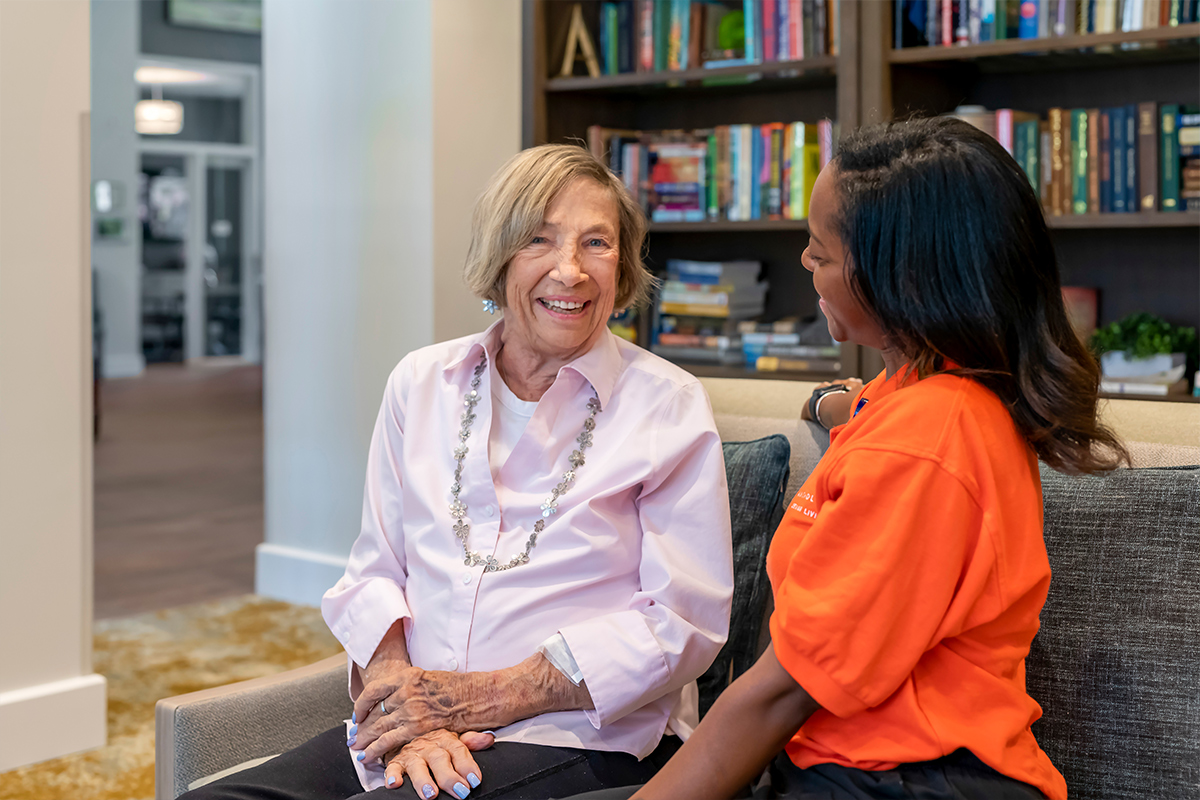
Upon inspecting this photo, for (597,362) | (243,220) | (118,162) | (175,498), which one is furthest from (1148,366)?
(243,220)

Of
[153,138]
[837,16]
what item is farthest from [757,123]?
[153,138]

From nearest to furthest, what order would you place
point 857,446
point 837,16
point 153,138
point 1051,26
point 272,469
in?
point 857,446 < point 1051,26 < point 837,16 < point 272,469 < point 153,138

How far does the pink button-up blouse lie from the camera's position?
4.48 feet

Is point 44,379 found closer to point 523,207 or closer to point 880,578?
point 523,207

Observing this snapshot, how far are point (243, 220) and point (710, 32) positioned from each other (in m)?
11.1

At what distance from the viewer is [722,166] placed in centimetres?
330

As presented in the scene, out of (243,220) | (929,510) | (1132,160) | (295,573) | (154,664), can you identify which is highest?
(243,220)

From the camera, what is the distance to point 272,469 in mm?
3885

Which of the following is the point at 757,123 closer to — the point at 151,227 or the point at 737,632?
the point at 737,632

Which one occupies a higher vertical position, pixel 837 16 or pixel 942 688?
pixel 837 16

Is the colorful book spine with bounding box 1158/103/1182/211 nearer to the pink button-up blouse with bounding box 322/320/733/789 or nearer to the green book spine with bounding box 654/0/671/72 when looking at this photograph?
the green book spine with bounding box 654/0/671/72

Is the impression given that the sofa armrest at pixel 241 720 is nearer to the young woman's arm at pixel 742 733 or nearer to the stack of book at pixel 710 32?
the young woman's arm at pixel 742 733

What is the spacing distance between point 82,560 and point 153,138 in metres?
11.5

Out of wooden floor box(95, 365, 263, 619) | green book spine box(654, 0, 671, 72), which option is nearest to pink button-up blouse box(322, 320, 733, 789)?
green book spine box(654, 0, 671, 72)
